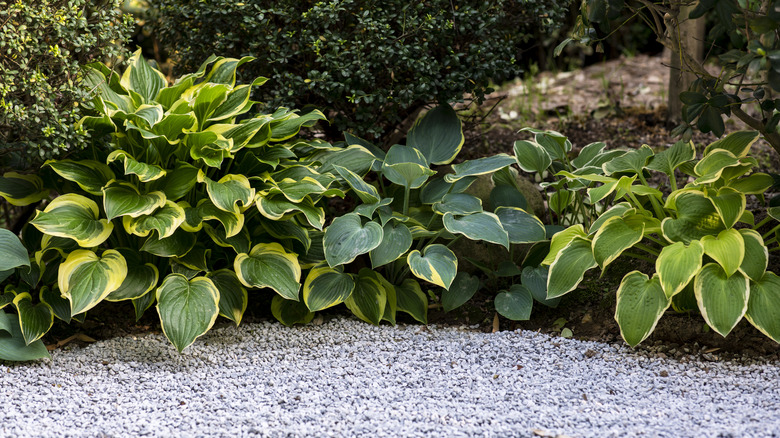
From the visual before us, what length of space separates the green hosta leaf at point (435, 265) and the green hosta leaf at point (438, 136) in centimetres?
53

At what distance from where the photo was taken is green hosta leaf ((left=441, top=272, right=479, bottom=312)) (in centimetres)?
297

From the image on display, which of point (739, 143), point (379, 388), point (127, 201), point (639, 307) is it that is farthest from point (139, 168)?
point (739, 143)

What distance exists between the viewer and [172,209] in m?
2.63

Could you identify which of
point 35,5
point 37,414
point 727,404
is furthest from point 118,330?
point 727,404

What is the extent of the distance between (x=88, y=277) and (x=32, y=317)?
30cm

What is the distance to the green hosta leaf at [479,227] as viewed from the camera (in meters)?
2.71

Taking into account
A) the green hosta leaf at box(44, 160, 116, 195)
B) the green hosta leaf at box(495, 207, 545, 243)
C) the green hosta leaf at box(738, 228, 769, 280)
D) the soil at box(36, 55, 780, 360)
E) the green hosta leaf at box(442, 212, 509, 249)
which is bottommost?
the soil at box(36, 55, 780, 360)

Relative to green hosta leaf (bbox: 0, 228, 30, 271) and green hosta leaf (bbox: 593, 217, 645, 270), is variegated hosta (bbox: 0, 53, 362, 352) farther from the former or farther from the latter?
green hosta leaf (bbox: 593, 217, 645, 270)

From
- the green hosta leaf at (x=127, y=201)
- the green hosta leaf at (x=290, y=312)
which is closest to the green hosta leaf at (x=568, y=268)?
the green hosta leaf at (x=290, y=312)

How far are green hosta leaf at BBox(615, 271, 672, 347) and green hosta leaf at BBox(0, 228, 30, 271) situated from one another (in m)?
2.28

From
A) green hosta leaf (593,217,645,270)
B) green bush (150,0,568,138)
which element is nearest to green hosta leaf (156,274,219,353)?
green bush (150,0,568,138)

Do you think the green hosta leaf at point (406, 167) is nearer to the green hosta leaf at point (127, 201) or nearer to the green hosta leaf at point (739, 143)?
the green hosta leaf at point (127, 201)

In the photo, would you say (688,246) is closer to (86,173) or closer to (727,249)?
(727,249)

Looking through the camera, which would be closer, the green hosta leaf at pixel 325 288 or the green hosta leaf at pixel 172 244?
the green hosta leaf at pixel 172 244
